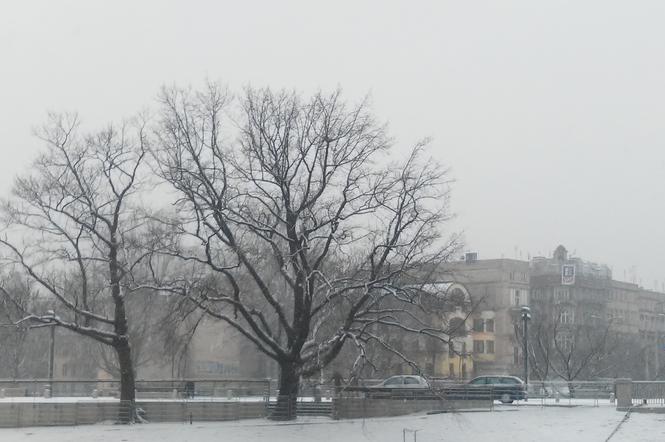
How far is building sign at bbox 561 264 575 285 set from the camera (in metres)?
119

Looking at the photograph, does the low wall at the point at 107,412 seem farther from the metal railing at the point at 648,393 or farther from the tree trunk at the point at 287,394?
the metal railing at the point at 648,393

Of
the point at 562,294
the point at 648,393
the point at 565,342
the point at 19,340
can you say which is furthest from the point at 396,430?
the point at 562,294

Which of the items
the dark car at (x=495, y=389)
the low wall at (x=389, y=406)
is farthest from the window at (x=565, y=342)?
the low wall at (x=389, y=406)

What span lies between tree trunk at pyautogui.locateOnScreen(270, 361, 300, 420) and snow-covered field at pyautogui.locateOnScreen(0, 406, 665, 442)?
2.25 feet

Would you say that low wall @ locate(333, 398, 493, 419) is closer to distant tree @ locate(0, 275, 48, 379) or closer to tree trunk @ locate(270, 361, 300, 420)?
tree trunk @ locate(270, 361, 300, 420)

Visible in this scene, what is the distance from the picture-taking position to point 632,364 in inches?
3521

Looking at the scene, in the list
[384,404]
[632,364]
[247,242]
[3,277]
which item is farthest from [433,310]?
[632,364]

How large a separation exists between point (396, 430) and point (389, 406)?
4.47 m

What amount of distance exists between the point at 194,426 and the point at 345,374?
61.5 ft

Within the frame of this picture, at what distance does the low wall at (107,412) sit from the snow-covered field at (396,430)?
0.85 meters

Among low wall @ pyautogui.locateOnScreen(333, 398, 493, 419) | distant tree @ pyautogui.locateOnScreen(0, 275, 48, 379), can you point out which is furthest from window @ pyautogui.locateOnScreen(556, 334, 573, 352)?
distant tree @ pyautogui.locateOnScreen(0, 275, 48, 379)

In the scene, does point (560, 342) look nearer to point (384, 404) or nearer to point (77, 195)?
point (384, 404)

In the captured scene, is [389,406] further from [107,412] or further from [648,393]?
[648,393]

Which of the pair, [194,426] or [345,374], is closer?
[194,426]
